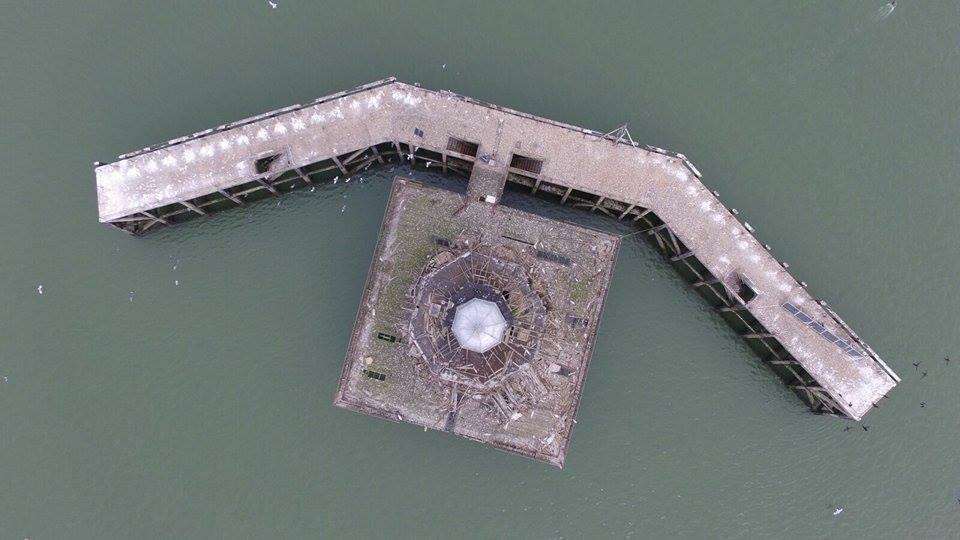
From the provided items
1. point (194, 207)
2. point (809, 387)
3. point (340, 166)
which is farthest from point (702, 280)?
point (194, 207)

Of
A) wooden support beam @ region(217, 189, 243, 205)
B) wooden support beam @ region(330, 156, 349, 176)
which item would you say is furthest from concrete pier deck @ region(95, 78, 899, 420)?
wooden support beam @ region(217, 189, 243, 205)

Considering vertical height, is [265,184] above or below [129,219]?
above

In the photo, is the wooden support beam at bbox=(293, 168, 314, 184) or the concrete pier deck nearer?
the concrete pier deck

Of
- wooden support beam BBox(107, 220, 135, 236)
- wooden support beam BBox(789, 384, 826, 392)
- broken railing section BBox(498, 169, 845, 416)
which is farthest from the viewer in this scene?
wooden support beam BBox(107, 220, 135, 236)

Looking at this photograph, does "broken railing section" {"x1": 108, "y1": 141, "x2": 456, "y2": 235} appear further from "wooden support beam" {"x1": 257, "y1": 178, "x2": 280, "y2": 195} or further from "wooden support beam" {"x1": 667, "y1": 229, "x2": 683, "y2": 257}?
"wooden support beam" {"x1": 667, "y1": 229, "x2": 683, "y2": 257}

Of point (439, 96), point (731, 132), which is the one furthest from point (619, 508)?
point (439, 96)

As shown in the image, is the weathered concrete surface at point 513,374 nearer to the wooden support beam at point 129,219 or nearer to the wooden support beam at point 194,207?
the wooden support beam at point 194,207

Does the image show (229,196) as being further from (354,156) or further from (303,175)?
(354,156)
